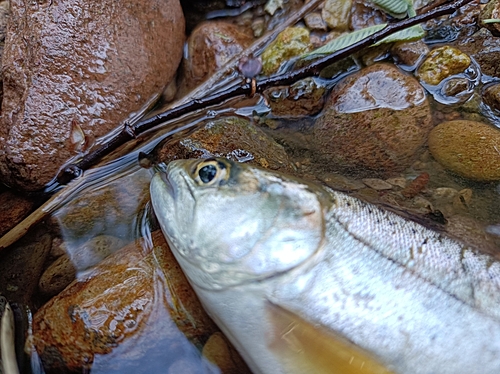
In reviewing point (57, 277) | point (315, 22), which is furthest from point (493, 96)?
point (57, 277)

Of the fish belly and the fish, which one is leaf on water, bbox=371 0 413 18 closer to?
the fish

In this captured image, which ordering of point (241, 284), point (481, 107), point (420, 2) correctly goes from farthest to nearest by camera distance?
point (420, 2), point (481, 107), point (241, 284)

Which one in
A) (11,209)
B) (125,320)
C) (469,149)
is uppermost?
(11,209)

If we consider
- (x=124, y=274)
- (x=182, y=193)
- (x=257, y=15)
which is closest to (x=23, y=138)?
(x=124, y=274)

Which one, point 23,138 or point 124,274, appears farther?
point 23,138

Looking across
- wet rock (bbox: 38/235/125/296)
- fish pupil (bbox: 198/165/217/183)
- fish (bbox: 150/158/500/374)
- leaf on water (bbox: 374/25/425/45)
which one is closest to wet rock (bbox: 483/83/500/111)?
leaf on water (bbox: 374/25/425/45)

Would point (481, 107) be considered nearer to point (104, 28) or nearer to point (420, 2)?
point (420, 2)

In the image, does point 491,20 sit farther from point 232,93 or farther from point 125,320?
point 125,320
